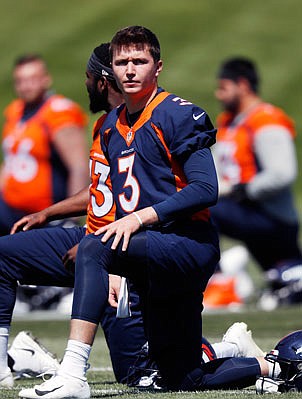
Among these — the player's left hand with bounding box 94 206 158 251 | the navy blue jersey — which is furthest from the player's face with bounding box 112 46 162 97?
the player's left hand with bounding box 94 206 158 251

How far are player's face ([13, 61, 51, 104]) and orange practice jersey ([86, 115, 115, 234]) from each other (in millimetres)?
5712

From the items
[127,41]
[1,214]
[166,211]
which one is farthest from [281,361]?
[1,214]

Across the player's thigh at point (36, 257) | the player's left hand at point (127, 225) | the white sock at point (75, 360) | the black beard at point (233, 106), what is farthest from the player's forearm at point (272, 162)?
the white sock at point (75, 360)

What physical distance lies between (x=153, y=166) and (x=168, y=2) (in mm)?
26459

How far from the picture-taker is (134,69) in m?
5.55

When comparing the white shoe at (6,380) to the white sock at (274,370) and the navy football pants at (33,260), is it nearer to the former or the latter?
the navy football pants at (33,260)

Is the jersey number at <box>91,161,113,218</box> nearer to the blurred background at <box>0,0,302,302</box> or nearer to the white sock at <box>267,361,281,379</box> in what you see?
the white sock at <box>267,361,281,379</box>

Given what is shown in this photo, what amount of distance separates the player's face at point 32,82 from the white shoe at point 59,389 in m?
6.88

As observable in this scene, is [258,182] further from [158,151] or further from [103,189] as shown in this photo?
[158,151]

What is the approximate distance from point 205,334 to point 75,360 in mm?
3906

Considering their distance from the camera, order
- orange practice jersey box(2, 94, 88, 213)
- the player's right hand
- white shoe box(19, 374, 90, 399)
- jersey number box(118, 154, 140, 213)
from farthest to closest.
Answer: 1. orange practice jersey box(2, 94, 88, 213)
2. the player's right hand
3. jersey number box(118, 154, 140, 213)
4. white shoe box(19, 374, 90, 399)

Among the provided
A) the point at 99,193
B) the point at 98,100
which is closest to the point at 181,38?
the point at 98,100

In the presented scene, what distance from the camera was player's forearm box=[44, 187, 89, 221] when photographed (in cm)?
646

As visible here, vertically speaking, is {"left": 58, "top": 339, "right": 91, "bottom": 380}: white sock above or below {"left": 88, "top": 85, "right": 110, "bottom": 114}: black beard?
below
